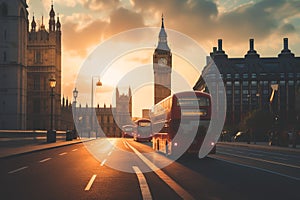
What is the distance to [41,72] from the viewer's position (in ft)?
318

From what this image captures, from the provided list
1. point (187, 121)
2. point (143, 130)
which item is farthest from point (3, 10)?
point (187, 121)

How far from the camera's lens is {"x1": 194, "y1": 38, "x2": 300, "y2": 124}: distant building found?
113625 millimetres

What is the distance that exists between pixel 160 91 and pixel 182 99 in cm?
13100

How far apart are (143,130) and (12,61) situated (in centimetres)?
3322

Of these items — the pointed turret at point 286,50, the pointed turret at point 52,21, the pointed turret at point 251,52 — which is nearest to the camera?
the pointed turret at point 52,21

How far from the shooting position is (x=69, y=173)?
14.2 m

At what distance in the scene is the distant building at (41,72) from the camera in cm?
9512

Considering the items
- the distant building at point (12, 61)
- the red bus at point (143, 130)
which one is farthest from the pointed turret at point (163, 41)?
the red bus at point (143, 130)

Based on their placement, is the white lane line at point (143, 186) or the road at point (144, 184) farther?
the road at point (144, 184)

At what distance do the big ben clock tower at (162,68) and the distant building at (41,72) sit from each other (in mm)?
56681

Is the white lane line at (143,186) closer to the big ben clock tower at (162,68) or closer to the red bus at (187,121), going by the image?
the red bus at (187,121)

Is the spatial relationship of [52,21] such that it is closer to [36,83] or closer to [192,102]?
[36,83]

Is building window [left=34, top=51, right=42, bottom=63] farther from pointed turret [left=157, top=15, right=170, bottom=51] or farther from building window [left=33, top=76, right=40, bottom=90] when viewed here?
pointed turret [left=157, top=15, right=170, bottom=51]

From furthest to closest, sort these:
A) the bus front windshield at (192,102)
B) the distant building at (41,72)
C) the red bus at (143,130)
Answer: the distant building at (41,72), the red bus at (143,130), the bus front windshield at (192,102)
